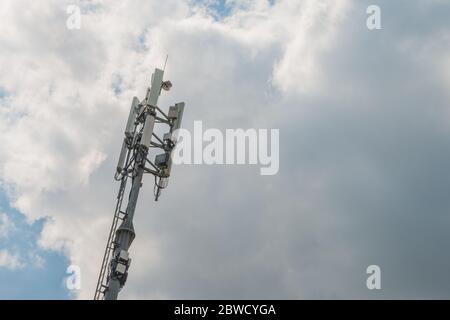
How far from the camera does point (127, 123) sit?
46.4m
